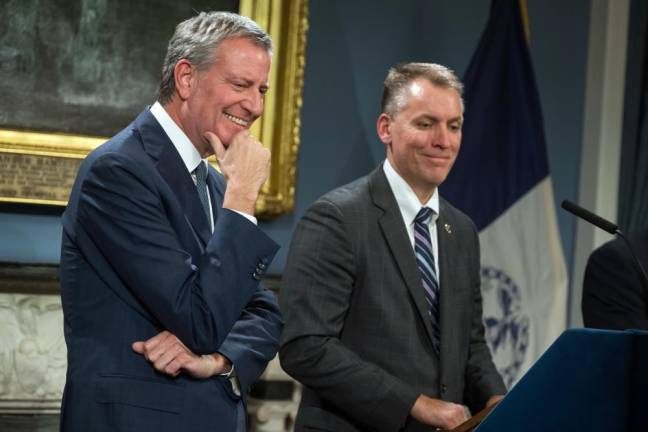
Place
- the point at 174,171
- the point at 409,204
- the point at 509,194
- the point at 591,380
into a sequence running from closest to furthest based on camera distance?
the point at 591,380 → the point at 174,171 → the point at 409,204 → the point at 509,194

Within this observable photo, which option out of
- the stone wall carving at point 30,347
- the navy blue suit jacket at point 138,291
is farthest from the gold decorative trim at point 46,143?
the navy blue suit jacket at point 138,291

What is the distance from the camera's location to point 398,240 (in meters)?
3.17

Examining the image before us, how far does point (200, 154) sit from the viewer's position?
251 cm

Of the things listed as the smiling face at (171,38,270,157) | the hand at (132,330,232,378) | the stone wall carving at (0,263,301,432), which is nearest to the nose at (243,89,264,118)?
the smiling face at (171,38,270,157)

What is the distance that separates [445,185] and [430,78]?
1.37m

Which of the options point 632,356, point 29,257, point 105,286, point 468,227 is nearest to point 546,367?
point 632,356

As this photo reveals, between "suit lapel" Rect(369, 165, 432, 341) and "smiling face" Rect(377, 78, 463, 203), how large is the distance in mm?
94

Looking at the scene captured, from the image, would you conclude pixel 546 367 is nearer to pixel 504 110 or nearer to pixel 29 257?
pixel 29 257

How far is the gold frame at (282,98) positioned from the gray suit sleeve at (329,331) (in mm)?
1100

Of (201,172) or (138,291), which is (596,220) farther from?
(138,291)

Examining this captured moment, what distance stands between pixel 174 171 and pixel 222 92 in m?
0.21

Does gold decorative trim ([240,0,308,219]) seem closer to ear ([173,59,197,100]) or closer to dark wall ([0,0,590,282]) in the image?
dark wall ([0,0,590,282])

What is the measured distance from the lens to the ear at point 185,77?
246cm

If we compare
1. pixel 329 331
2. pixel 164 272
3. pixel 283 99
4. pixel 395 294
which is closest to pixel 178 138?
pixel 164 272
